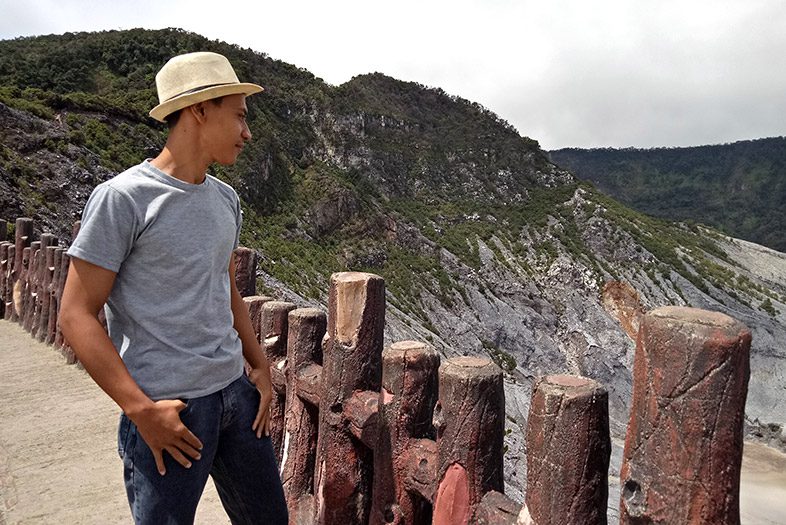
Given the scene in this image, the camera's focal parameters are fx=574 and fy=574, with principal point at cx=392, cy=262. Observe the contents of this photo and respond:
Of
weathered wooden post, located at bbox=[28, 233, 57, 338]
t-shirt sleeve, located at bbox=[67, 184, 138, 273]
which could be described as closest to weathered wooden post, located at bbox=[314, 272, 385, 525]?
t-shirt sleeve, located at bbox=[67, 184, 138, 273]

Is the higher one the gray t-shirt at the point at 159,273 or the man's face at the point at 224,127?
the man's face at the point at 224,127

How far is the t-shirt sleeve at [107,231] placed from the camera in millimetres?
1696

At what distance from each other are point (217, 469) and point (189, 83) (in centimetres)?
143

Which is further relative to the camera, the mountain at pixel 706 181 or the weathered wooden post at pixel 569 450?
the mountain at pixel 706 181

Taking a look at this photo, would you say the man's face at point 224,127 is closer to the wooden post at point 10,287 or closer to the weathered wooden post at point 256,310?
the weathered wooden post at point 256,310

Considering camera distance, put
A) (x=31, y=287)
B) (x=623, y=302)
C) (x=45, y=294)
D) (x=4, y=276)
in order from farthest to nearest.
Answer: (x=623, y=302) < (x=4, y=276) < (x=31, y=287) < (x=45, y=294)

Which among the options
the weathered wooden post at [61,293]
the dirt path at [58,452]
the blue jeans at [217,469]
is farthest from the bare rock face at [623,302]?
the blue jeans at [217,469]

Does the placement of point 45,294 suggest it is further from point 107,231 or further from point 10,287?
point 107,231

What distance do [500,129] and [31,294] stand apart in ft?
183

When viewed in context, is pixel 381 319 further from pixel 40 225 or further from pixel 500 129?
pixel 500 129

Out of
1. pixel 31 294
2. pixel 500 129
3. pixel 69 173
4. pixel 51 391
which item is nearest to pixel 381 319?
pixel 51 391

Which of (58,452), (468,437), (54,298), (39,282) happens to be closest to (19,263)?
(39,282)

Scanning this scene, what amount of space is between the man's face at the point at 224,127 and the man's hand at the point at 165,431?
0.85 metres

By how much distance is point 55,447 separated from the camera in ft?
16.0
